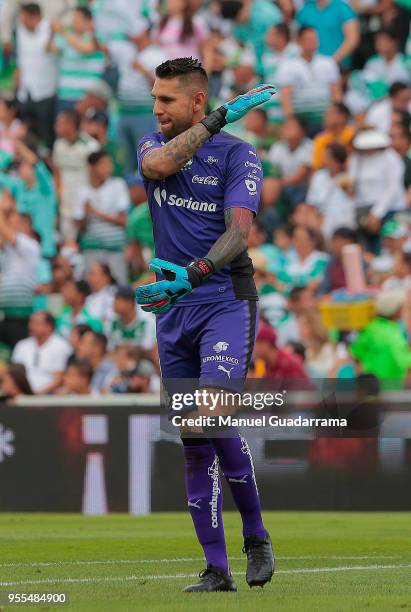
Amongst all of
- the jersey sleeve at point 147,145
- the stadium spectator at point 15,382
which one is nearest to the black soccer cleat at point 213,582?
the jersey sleeve at point 147,145

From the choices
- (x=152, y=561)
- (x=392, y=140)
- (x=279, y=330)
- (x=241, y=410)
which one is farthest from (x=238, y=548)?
(x=392, y=140)

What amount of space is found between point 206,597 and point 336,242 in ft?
31.0

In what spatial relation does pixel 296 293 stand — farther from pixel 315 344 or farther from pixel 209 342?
pixel 209 342

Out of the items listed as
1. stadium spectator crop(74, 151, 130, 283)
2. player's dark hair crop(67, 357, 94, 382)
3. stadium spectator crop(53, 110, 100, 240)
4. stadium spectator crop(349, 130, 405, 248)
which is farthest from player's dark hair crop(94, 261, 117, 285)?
stadium spectator crop(349, 130, 405, 248)

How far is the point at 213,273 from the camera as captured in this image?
22.0 ft

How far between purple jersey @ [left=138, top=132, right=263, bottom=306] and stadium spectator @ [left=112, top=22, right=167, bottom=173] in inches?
455

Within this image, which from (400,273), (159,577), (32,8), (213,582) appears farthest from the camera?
(32,8)

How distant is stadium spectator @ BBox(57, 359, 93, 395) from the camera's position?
14.8m

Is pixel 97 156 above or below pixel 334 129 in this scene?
below

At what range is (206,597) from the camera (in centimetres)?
649

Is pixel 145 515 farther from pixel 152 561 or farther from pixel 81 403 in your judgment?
pixel 152 561

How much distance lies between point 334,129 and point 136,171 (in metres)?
2.45

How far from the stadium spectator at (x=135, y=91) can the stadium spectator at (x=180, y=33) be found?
13 centimetres

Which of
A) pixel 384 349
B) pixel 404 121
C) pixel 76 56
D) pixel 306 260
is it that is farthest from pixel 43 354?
pixel 76 56
